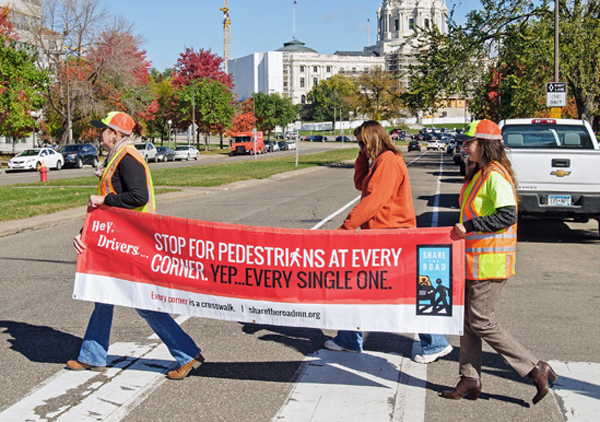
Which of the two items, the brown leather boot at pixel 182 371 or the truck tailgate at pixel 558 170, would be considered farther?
the truck tailgate at pixel 558 170

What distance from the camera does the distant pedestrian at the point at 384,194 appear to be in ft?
15.7

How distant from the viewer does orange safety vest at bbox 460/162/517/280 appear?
4.19 metres

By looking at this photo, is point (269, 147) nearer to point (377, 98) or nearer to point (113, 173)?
point (377, 98)

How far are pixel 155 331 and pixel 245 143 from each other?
66.1 metres

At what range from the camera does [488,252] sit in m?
4.21

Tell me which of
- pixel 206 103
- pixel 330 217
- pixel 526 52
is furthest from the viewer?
pixel 206 103

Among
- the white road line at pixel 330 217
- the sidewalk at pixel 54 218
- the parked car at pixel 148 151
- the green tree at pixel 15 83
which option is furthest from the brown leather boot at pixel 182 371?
the parked car at pixel 148 151

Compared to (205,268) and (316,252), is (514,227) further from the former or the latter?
(205,268)

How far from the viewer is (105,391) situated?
4.52 m

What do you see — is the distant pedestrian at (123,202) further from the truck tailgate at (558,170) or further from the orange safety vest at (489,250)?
the truck tailgate at (558,170)

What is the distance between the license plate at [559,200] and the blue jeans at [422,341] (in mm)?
6127

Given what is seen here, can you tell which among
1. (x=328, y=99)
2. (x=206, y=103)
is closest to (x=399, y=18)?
(x=328, y=99)

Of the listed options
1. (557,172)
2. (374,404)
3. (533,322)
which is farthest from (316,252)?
(557,172)

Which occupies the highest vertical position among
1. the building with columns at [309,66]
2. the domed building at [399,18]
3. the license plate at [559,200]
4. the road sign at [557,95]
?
the domed building at [399,18]
